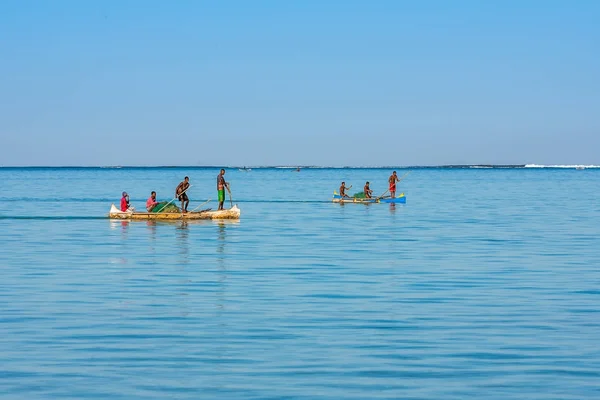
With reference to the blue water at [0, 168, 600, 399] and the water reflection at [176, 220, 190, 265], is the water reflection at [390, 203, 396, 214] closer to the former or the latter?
the water reflection at [176, 220, 190, 265]

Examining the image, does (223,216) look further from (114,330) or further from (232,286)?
(114,330)

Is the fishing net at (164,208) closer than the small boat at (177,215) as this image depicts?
No

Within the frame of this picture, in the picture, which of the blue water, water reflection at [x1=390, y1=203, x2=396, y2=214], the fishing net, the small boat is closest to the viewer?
the blue water

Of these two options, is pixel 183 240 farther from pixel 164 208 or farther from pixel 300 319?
pixel 300 319

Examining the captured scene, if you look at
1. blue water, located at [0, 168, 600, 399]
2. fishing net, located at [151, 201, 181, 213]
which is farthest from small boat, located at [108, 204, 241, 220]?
blue water, located at [0, 168, 600, 399]

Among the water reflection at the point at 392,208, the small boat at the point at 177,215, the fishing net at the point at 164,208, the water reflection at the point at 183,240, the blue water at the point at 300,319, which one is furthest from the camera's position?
the water reflection at the point at 392,208

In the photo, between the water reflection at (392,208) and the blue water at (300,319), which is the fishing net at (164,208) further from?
the water reflection at (392,208)

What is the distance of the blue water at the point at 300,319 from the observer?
1426 cm

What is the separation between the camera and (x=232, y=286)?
80.7 ft

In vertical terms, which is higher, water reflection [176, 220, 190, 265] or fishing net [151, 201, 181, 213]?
fishing net [151, 201, 181, 213]

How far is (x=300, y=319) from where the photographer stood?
19391 millimetres

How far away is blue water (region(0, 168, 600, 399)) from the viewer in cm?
1426

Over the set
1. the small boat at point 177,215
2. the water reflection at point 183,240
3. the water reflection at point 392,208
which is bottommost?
the water reflection at point 392,208

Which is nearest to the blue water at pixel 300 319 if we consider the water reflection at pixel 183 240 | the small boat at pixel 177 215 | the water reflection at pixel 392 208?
the water reflection at pixel 183 240
